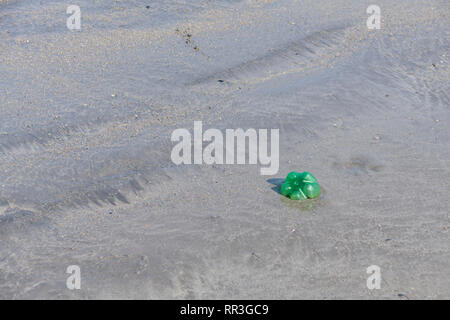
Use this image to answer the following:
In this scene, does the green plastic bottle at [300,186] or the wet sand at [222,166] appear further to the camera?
the green plastic bottle at [300,186]

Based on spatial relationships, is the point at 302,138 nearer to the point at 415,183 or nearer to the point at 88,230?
the point at 415,183

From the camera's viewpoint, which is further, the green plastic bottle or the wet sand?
the green plastic bottle

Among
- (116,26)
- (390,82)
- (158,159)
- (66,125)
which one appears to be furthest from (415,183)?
(116,26)

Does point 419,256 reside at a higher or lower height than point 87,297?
higher
